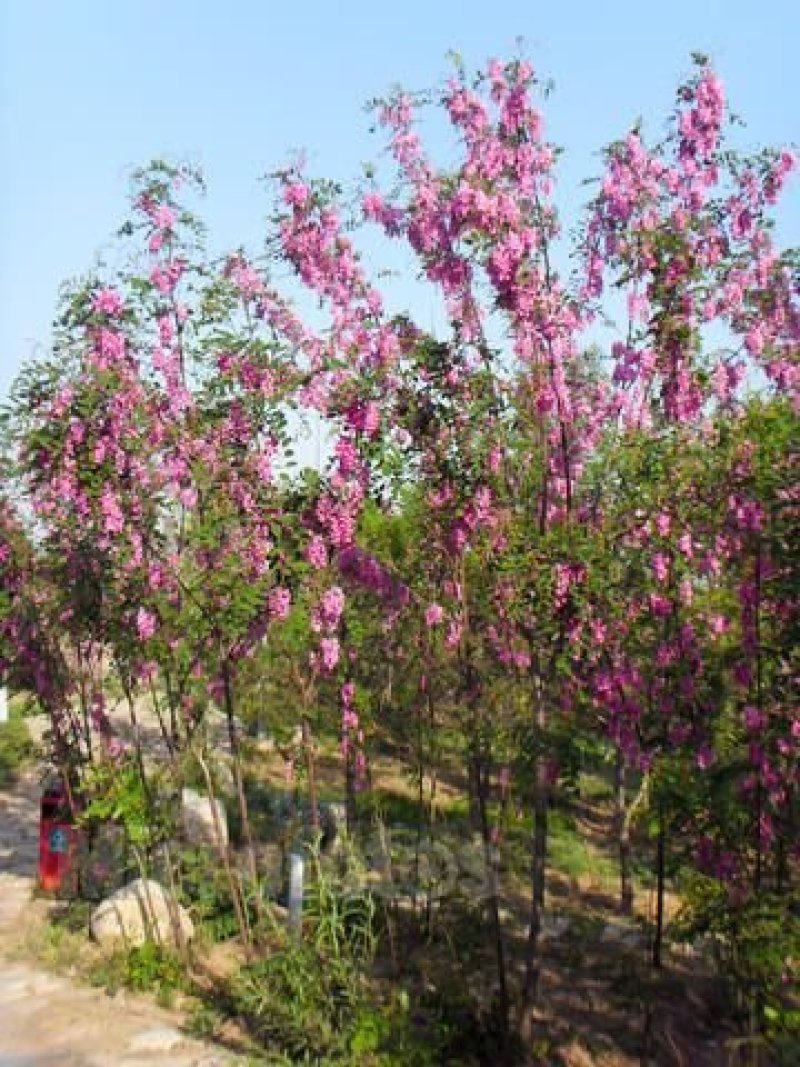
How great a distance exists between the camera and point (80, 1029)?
24.5ft

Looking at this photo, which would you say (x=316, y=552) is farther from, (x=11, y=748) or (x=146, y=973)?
(x=11, y=748)

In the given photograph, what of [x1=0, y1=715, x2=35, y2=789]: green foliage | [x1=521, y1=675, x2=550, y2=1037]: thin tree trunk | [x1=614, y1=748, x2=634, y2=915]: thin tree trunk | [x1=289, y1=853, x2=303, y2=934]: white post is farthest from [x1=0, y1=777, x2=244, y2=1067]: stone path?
[x1=0, y1=715, x2=35, y2=789]: green foliage

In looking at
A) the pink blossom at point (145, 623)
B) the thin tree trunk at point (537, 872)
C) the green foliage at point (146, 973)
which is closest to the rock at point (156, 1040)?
the green foliage at point (146, 973)

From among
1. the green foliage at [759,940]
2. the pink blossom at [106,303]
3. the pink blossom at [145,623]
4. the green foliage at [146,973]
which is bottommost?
the green foliage at [146,973]

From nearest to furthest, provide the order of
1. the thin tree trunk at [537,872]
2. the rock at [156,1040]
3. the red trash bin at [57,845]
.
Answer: the rock at [156,1040] → the thin tree trunk at [537,872] → the red trash bin at [57,845]

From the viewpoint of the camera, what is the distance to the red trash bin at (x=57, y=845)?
36.4 feet

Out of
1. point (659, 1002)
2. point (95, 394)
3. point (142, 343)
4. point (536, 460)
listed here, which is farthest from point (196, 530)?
point (659, 1002)

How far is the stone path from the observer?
6.89m

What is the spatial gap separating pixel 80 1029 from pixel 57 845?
391cm

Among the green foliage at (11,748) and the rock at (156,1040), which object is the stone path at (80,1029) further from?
the green foliage at (11,748)

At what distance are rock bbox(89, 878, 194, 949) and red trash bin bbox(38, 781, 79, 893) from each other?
1.76 meters

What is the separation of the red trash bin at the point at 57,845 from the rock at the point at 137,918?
69.3 inches

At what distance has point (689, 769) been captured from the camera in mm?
7512

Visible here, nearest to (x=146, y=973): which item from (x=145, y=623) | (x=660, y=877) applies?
(x=145, y=623)
